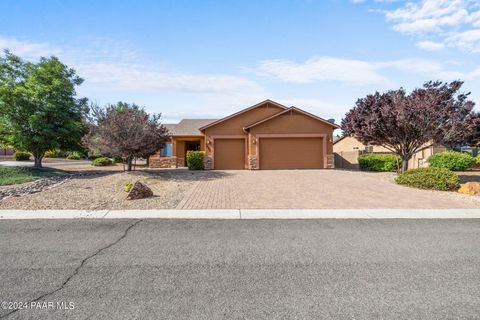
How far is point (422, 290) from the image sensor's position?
3.90 meters

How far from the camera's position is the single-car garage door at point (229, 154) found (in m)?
23.8

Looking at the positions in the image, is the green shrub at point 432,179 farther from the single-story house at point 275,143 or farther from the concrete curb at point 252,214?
the single-story house at point 275,143

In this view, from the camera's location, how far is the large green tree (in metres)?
17.3

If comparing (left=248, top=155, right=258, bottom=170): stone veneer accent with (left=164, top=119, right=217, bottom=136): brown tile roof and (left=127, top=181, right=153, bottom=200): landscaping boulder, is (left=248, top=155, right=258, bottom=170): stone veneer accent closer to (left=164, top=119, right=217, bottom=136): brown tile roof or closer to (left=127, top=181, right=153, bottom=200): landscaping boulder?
(left=164, top=119, right=217, bottom=136): brown tile roof


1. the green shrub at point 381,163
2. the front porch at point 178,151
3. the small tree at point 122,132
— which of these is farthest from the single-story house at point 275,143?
the small tree at point 122,132

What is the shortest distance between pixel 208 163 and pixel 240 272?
62.9ft

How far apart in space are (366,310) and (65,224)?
7.31m

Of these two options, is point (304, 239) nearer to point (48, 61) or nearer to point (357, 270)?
point (357, 270)

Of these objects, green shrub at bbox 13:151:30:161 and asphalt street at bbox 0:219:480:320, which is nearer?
asphalt street at bbox 0:219:480:320

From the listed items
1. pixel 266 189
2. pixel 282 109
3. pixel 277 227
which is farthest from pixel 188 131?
pixel 277 227

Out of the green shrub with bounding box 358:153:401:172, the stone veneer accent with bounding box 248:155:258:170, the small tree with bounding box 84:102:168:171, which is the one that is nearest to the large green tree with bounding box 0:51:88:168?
the small tree with bounding box 84:102:168:171

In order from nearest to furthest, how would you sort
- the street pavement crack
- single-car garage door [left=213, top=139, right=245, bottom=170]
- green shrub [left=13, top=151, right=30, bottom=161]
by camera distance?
the street pavement crack → single-car garage door [left=213, top=139, right=245, bottom=170] → green shrub [left=13, top=151, right=30, bottom=161]

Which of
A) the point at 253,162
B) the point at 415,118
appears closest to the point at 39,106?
the point at 253,162

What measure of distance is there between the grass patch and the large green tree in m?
1.72
